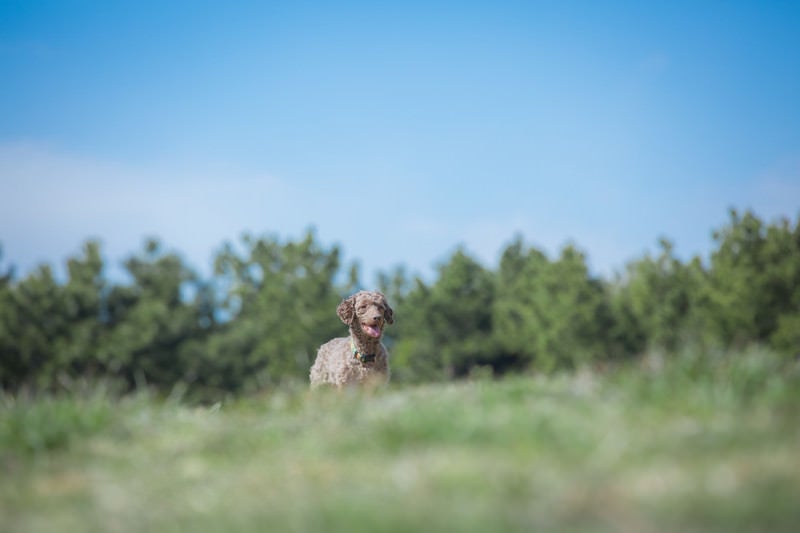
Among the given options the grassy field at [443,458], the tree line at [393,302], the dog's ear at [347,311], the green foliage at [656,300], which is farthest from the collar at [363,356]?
the green foliage at [656,300]

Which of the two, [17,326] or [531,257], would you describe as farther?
[531,257]

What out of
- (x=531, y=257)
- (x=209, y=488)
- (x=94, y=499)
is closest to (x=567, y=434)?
(x=209, y=488)

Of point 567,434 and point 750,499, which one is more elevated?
point 567,434

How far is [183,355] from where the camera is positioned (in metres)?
44.6

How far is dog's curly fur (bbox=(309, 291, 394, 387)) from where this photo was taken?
12195mm

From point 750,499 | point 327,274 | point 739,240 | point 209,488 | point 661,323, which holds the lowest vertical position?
point 750,499

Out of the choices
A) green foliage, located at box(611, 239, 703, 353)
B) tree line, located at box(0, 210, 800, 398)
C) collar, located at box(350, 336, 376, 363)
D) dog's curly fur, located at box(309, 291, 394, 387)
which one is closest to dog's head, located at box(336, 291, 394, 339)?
dog's curly fur, located at box(309, 291, 394, 387)

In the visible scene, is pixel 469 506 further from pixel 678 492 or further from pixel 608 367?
pixel 608 367

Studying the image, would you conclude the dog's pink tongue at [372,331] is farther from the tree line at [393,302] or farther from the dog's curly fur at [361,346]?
the tree line at [393,302]

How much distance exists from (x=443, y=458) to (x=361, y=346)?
617 cm

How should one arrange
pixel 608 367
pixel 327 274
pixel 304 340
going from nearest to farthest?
pixel 608 367, pixel 304 340, pixel 327 274

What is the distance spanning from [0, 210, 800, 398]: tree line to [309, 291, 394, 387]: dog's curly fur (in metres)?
25.8

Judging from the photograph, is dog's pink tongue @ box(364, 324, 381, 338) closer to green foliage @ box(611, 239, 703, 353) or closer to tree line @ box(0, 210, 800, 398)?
tree line @ box(0, 210, 800, 398)

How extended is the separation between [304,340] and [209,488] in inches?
1485
